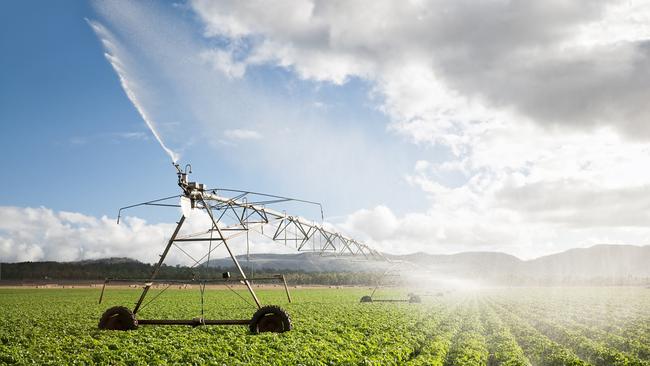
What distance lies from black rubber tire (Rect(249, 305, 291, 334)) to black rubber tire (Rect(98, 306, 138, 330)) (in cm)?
499

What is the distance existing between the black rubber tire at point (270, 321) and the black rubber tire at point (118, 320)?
4995 mm

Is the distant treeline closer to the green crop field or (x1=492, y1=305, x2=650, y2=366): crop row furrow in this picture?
(x1=492, y1=305, x2=650, y2=366): crop row furrow

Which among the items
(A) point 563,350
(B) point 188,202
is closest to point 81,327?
(B) point 188,202

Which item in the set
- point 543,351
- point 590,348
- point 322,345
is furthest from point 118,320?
point 590,348

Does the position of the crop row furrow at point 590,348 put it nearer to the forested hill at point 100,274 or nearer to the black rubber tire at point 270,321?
the black rubber tire at point 270,321

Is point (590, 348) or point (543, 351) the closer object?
point (543, 351)

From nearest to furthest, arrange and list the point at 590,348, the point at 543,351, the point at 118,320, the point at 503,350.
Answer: the point at 503,350, the point at 543,351, the point at 590,348, the point at 118,320

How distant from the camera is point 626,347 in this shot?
1970 cm

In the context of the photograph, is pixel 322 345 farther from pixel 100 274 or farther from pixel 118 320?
pixel 100 274

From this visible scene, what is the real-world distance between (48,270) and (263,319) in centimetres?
14750

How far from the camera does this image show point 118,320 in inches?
766

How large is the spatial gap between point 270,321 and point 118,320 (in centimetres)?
639

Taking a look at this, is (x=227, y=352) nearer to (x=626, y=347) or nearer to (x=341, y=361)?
(x=341, y=361)

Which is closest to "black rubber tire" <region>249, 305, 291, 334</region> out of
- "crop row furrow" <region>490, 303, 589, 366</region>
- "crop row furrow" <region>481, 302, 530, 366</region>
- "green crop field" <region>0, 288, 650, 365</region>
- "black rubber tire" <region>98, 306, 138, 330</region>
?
"green crop field" <region>0, 288, 650, 365</region>
